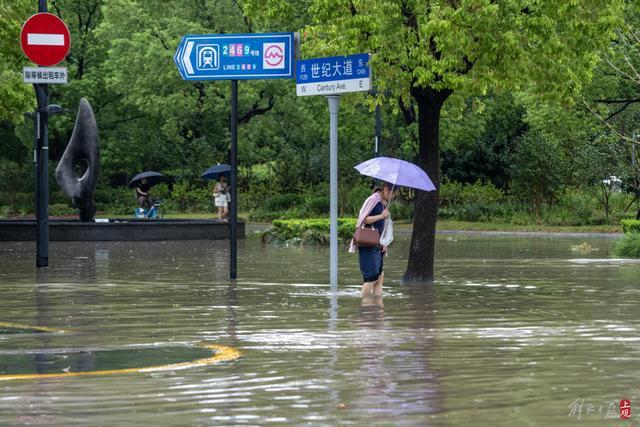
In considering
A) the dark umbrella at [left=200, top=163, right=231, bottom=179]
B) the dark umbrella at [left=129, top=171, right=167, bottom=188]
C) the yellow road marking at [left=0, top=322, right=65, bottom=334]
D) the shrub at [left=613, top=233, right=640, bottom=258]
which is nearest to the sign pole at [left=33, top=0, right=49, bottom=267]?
the yellow road marking at [left=0, top=322, right=65, bottom=334]

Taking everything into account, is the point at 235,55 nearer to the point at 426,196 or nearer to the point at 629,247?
the point at 426,196

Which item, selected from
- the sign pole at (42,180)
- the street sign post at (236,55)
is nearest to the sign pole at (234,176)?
the street sign post at (236,55)

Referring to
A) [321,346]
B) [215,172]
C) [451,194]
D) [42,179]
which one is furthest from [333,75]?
[451,194]

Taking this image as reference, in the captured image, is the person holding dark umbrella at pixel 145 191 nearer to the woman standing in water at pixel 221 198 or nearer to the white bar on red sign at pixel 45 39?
the woman standing in water at pixel 221 198

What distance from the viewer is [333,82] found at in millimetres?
20078

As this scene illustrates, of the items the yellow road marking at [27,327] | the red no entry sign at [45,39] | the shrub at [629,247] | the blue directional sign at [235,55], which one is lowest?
the yellow road marking at [27,327]

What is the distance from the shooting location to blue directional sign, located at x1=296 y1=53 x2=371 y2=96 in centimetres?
1981

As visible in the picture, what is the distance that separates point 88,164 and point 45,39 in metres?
16.6

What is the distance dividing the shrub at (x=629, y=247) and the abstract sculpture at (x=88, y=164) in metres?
16.1

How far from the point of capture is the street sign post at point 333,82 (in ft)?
65.0

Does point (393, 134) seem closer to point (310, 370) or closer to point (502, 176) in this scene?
point (502, 176)

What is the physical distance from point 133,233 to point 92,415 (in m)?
28.7

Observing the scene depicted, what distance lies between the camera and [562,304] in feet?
58.1

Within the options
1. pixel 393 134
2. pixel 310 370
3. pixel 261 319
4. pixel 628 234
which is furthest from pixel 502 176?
pixel 310 370
